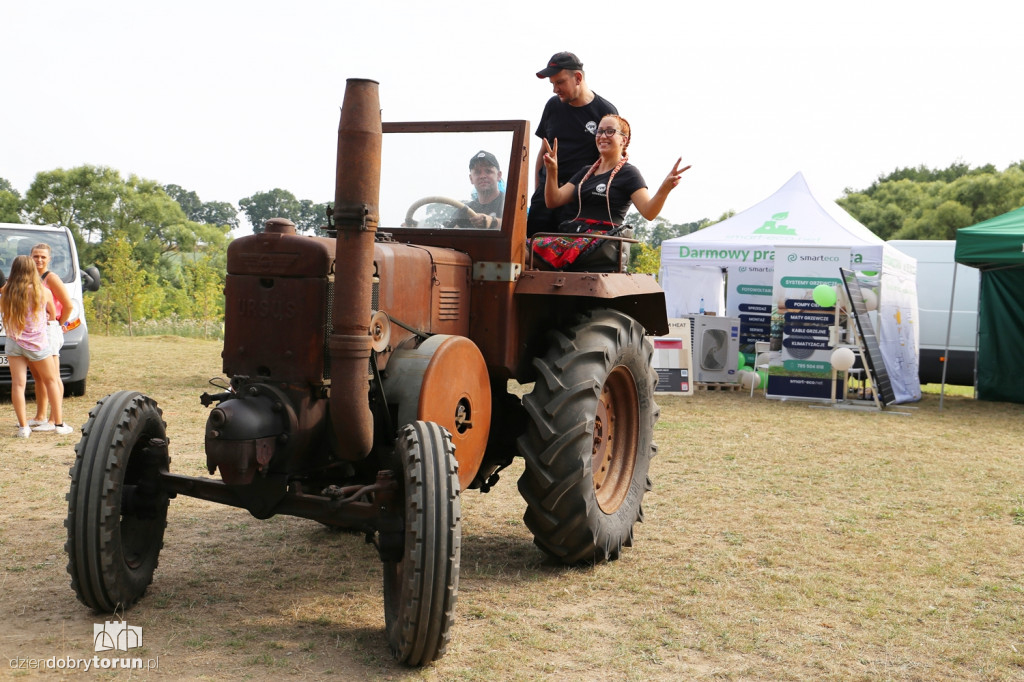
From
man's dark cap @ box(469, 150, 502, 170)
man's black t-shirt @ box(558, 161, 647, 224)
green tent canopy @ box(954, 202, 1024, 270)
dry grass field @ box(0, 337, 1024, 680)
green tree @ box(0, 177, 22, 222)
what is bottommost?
dry grass field @ box(0, 337, 1024, 680)

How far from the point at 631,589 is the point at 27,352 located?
6.27 metres

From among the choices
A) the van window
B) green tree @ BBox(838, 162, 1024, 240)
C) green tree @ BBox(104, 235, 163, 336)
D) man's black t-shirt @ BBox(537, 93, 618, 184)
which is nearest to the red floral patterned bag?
man's black t-shirt @ BBox(537, 93, 618, 184)

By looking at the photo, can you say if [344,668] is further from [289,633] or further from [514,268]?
[514,268]

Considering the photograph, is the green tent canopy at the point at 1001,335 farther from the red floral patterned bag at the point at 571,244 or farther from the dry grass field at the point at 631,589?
the red floral patterned bag at the point at 571,244

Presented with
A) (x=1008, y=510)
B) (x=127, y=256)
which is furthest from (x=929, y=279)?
(x=127, y=256)

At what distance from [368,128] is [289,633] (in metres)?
2.04

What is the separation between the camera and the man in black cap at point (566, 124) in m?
5.44

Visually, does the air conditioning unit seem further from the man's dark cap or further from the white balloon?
→ the man's dark cap

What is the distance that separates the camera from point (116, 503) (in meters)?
3.72

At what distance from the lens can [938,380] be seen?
55.3ft

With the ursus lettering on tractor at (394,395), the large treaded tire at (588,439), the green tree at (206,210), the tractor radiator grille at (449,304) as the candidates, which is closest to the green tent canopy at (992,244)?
the large treaded tire at (588,439)

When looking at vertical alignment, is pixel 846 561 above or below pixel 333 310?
below

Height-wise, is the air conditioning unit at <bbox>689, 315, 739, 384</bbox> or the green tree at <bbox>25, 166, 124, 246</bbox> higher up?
the green tree at <bbox>25, 166, 124, 246</bbox>

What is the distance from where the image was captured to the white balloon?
1267 centimetres
